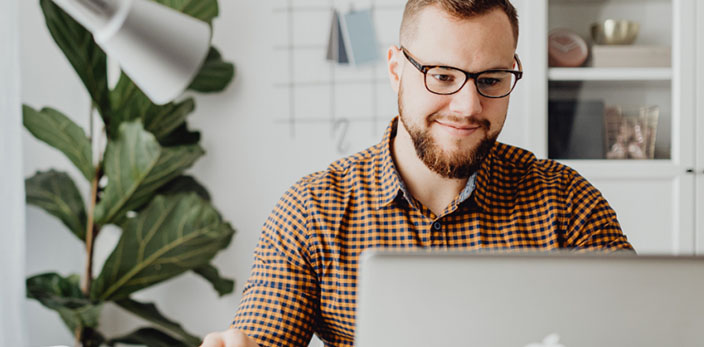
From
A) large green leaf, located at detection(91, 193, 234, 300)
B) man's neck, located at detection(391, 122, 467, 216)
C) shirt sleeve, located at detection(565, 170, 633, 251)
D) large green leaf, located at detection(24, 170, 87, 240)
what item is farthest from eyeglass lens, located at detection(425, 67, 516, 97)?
large green leaf, located at detection(24, 170, 87, 240)

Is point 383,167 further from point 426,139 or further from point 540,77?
point 540,77

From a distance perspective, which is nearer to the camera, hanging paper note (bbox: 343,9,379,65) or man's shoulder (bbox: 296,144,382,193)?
man's shoulder (bbox: 296,144,382,193)

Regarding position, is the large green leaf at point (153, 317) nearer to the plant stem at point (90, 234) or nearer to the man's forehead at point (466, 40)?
the plant stem at point (90, 234)

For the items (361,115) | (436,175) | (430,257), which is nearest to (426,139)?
(436,175)

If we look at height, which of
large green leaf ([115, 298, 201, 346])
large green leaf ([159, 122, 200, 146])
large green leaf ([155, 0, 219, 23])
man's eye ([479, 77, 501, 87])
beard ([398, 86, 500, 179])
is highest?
large green leaf ([155, 0, 219, 23])

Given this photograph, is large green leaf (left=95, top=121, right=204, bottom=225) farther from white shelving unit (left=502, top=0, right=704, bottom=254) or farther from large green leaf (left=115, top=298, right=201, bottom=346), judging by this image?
white shelving unit (left=502, top=0, right=704, bottom=254)

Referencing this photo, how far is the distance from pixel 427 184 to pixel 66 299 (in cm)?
124

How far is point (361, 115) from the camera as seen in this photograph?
225 cm

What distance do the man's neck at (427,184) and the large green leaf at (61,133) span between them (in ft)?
3.78

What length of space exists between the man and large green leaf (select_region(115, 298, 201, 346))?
0.88 metres

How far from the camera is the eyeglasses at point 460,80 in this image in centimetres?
112

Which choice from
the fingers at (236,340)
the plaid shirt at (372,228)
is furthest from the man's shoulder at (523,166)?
the fingers at (236,340)

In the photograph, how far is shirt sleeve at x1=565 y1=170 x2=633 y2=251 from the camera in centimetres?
120

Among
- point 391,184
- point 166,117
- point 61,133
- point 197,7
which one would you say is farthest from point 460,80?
point 61,133
